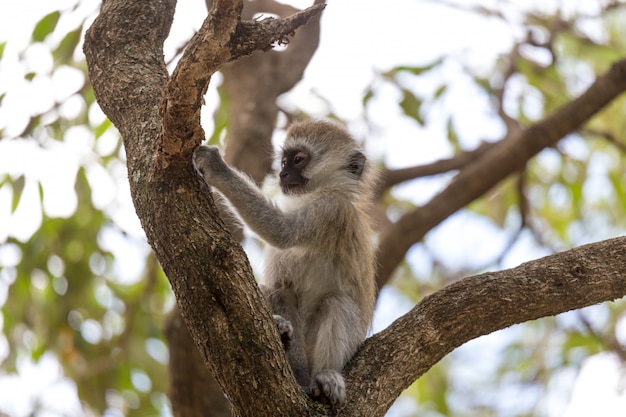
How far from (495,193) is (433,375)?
7.85 feet

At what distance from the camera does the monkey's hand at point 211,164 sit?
4.91m

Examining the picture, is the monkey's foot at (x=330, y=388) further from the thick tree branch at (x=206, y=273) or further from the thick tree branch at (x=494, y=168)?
the thick tree branch at (x=494, y=168)

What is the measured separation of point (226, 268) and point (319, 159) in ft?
8.54

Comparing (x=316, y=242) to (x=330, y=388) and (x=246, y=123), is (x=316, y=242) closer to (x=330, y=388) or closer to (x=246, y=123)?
(x=330, y=388)

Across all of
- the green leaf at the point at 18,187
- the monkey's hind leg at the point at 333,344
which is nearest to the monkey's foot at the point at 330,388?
the monkey's hind leg at the point at 333,344

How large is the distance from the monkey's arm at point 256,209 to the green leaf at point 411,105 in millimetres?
3042

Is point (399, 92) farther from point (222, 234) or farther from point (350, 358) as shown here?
point (222, 234)

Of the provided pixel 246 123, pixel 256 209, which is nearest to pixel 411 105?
pixel 246 123

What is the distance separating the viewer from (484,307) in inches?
175

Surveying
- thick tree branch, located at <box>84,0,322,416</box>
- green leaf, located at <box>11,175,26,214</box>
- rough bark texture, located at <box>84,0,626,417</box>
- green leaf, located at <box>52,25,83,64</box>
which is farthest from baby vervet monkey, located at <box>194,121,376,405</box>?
green leaf, located at <box>11,175,26,214</box>

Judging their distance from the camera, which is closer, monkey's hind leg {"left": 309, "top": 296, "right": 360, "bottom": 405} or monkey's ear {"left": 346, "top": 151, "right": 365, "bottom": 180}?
monkey's hind leg {"left": 309, "top": 296, "right": 360, "bottom": 405}

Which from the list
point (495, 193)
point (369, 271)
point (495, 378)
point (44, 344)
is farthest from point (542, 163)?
point (44, 344)

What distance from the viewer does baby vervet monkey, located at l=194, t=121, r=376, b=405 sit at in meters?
5.05

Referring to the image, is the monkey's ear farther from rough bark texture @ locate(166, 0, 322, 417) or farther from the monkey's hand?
the monkey's hand
